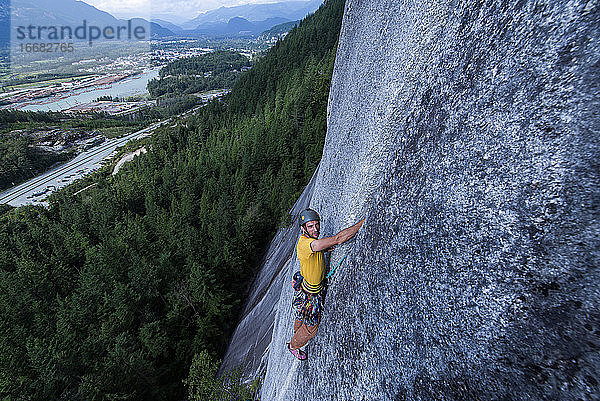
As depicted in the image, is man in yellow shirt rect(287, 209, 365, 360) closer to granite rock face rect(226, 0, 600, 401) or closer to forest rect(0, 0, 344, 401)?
granite rock face rect(226, 0, 600, 401)

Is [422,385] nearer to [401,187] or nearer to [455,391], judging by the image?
[455,391]

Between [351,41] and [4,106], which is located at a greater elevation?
[351,41]

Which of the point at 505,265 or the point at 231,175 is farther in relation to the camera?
the point at 231,175

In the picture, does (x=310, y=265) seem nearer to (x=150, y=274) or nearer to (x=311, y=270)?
(x=311, y=270)

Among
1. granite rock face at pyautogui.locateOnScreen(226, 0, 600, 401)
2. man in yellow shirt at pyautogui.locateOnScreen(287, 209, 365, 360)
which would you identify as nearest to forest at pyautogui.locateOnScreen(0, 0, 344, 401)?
man in yellow shirt at pyautogui.locateOnScreen(287, 209, 365, 360)

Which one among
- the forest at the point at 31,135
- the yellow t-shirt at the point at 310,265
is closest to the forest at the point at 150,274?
the yellow t-shirt at the point at 310,265

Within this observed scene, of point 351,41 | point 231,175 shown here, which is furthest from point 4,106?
point 351,41
